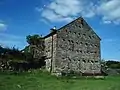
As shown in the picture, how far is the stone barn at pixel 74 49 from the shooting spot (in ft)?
154

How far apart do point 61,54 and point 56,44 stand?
2.39 meters

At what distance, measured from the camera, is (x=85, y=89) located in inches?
840

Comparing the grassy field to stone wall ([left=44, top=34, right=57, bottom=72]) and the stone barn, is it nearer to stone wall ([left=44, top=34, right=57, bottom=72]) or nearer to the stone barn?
the stone barn

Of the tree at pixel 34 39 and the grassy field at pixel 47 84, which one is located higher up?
the tree at pixel 34 39

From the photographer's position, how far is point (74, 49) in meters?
49.2

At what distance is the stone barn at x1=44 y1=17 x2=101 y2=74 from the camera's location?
4700 cm

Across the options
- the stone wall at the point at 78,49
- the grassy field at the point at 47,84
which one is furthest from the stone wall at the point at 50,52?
the grassy field at the point at 47,84

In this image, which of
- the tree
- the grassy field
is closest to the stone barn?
the tree

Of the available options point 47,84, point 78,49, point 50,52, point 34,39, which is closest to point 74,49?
point 78,49

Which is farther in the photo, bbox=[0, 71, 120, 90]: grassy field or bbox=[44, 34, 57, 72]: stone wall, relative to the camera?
bbox=[44, 34, 57, 72]: stone wall

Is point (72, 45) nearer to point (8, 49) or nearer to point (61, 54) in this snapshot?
point (61, 54)

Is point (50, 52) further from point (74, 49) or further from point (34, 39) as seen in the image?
point (34, 39)


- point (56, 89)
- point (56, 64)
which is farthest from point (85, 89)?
point (56, 64)

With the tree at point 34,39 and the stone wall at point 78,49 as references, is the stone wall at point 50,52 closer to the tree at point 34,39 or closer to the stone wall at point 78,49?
the stone wall at point 78,49
